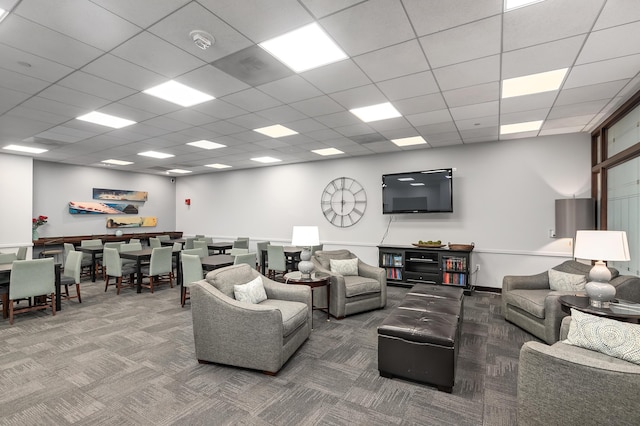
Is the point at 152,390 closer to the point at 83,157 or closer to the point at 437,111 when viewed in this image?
the point at 437,111

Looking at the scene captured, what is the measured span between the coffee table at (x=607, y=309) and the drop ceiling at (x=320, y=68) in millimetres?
2248

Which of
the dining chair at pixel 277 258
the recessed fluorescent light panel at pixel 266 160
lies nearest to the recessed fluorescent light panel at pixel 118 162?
the recessed fluorescent light panel at pixel 266 160

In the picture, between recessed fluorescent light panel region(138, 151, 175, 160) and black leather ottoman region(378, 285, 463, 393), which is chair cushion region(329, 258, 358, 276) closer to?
black leather ottoman region(378, 285, 463, 393)

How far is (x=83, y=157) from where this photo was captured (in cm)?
742

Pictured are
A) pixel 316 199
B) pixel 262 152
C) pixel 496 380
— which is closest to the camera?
pixel 496 380

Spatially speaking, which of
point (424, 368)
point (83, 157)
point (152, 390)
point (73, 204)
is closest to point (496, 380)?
point (424, 368)

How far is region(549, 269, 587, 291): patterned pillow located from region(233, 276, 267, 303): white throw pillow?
146 inches

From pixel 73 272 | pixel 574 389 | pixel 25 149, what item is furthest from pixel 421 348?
pixel 25 149

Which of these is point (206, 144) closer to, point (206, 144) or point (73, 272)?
point (206, 144)

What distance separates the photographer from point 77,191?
27.8ft

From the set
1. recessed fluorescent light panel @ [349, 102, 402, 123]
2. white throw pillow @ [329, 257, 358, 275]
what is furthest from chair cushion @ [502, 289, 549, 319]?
recessed fluorescent light panel @ [349, 102, 402, 123]

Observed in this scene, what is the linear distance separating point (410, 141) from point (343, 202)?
2278mm

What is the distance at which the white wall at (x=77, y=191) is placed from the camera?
309 inches

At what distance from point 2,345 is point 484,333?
17.8ft
